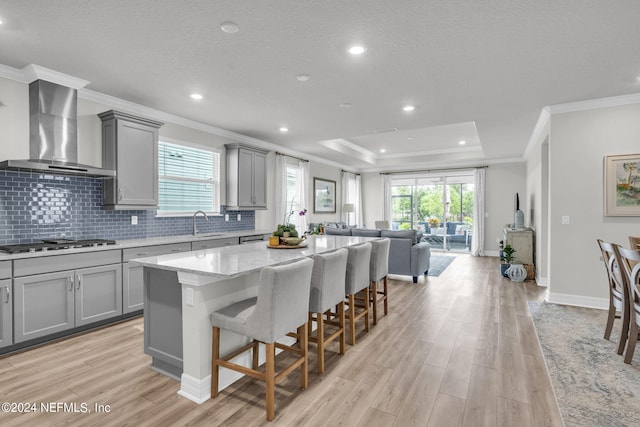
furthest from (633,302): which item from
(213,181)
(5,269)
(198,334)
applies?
(213,181)

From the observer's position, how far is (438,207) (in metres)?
9.73

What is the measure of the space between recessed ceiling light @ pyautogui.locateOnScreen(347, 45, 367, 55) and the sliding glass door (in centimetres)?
744

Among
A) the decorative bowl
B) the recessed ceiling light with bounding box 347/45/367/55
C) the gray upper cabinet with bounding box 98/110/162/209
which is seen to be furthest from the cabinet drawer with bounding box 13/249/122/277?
the recessed ceiling light with bounding box 347/45/367/55

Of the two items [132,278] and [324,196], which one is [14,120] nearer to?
[132,278]

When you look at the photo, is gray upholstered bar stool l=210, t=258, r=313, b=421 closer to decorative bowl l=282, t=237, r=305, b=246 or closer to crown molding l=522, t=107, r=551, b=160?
decorative bowl l=282, t=237, r=305, b=246

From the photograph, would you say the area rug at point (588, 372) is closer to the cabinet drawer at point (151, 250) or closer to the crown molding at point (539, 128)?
the crown molding at point (539, 128)

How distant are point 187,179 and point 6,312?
2.72 m

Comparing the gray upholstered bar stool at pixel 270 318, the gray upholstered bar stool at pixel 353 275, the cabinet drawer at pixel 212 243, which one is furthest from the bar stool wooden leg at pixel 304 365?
the cabinet drawer at pixel 212 243

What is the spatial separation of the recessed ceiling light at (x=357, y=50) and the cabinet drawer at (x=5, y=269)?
348 centimetres

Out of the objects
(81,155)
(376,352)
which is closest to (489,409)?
(376,352)

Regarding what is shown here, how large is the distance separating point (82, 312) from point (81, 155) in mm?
1802

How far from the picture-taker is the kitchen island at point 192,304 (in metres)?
2.16

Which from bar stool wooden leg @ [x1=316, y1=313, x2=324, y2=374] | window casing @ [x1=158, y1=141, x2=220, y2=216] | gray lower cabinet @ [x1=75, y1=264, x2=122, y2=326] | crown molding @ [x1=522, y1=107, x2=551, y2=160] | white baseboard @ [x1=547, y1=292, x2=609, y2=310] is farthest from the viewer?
window casing @ [x1=158, y1=141, x2=220, y2=216]

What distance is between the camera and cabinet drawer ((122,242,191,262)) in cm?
362
